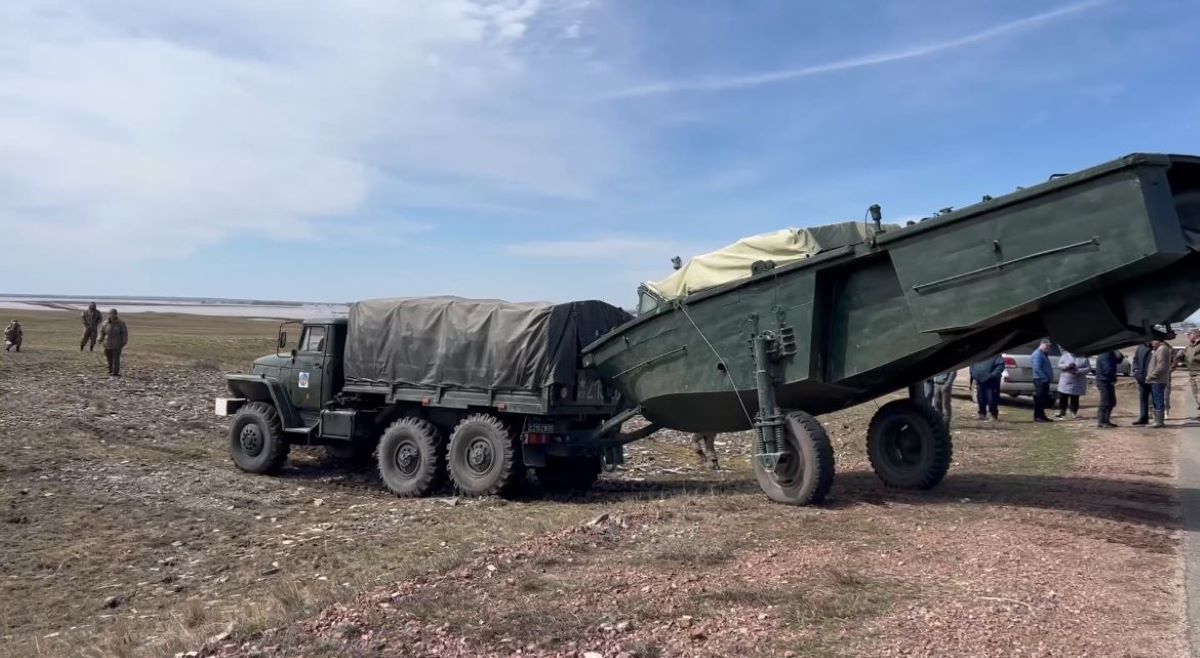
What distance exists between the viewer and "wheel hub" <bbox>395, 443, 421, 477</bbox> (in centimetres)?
1219

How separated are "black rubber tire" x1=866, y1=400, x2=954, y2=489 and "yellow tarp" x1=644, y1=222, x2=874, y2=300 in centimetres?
211

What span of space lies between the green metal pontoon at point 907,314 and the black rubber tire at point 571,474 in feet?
5.54

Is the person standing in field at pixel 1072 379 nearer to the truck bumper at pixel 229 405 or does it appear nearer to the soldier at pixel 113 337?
the truck bumper at pixel 229 405

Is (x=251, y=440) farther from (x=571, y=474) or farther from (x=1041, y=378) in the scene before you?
(x=1041, y=378)

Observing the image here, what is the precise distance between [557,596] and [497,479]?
553 centimetres

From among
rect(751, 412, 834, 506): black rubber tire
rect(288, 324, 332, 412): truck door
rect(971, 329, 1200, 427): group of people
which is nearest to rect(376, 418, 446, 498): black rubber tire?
rect(288, 324, 332, 412): truck door

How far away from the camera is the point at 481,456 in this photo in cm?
1159

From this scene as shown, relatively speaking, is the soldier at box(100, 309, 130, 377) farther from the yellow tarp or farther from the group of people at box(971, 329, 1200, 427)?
the group of people at box(971, 329, 1200, 427)

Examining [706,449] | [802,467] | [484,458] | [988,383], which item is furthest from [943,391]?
[484,458]

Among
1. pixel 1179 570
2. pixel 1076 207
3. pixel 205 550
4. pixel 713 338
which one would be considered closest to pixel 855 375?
pixel 713 338

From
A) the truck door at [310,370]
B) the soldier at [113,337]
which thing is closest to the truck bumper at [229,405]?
the truck door at [310,370]

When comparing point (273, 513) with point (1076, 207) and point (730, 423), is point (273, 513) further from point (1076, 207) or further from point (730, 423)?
point (1076, 207)

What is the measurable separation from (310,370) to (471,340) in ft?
9.89

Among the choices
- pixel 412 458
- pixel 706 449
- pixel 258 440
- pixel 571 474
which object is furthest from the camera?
pixel 706 449
